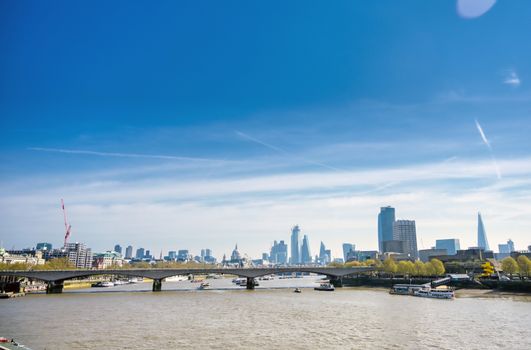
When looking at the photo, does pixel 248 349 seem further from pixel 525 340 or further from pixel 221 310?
pixel 221 310

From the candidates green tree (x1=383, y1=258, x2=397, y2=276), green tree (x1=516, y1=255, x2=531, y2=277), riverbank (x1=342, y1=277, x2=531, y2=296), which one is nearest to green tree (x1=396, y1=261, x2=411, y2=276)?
green tree (x1=383, y1=258, x2=397, y2=276)

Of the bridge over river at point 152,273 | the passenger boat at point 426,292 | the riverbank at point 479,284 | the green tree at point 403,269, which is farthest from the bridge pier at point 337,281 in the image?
the passenger boat at point 426,292

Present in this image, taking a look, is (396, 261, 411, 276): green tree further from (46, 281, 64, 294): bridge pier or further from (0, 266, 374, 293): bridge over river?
(46, 281, 64, 294): bridge pier

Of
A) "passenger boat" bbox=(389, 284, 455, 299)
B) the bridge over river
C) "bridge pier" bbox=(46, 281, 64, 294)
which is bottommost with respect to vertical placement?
"bridge pier" bbox=(46, 281, 64, 294)

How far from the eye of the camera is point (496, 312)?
179 feet

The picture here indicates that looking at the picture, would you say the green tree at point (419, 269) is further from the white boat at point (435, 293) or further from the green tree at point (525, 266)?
the white boat at point (435, 293)

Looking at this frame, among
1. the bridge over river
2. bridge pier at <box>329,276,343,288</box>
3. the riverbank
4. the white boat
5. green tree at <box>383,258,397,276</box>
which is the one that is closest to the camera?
the white boat

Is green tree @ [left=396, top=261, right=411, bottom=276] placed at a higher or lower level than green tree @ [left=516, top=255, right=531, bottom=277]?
lower

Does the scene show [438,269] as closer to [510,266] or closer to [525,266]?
[510,266]

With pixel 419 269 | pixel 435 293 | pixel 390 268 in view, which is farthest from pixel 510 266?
pixel 390 268

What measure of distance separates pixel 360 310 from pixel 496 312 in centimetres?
1775

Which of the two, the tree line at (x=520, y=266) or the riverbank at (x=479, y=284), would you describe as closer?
the riverbank at (x=479, y=284)

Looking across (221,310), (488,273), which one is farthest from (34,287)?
(488,273)

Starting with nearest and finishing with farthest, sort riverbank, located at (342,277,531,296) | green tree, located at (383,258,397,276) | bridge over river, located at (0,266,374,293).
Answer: riverbank, located at (342,277,531,296), bridge over river, located at (0,266,374,293), green tree, located at (383,258,397,276)
